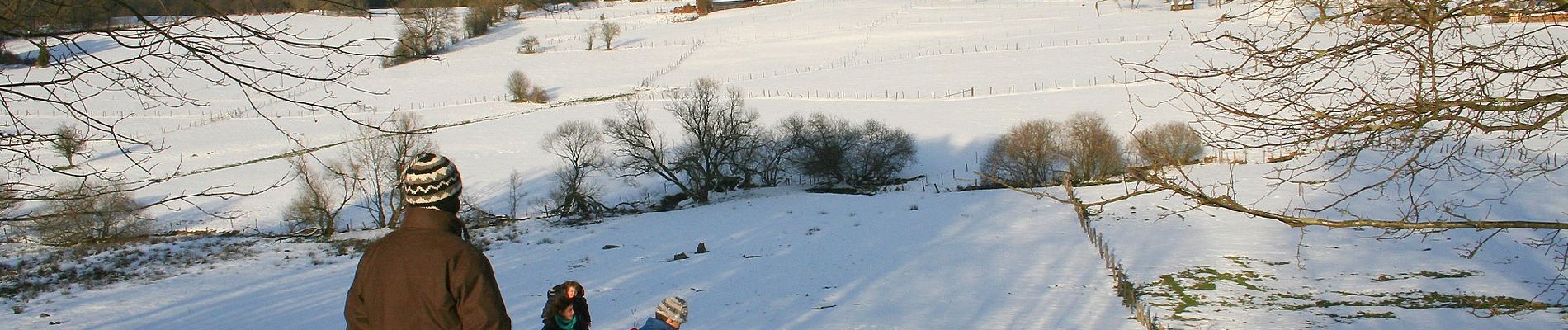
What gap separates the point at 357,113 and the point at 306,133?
3043 millimetres

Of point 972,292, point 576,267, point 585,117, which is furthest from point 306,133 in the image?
point 972,292

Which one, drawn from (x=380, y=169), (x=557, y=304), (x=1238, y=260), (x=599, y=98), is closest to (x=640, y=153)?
(x=380, y=169)

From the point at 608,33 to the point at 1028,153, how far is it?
3752cm

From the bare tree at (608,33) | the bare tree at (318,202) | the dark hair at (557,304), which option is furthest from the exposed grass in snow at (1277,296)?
the bare tree at (608,33)

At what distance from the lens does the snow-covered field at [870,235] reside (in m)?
16.8

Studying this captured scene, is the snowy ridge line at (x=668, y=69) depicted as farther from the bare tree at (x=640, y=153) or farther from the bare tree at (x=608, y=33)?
the bare tree at (x=640, y=153)

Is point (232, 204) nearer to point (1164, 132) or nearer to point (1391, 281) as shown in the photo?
point (1164, 132)

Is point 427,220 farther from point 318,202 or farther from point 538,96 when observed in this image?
point 538,96

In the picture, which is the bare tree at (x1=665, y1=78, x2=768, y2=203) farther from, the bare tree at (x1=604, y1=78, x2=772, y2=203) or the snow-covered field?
the snow-covered field

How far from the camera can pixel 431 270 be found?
3.64 metres

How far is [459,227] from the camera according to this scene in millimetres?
3812

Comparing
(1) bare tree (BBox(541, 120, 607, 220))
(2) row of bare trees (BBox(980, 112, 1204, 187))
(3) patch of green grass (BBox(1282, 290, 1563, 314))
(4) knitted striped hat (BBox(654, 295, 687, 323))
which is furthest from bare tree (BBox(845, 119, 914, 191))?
(4) knitted striped hat (BBox(654, 295, 687, 323))

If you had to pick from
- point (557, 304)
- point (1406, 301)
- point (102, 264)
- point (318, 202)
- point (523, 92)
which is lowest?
point (1406, 301)

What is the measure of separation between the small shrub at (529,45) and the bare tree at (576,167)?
86.9 feet
